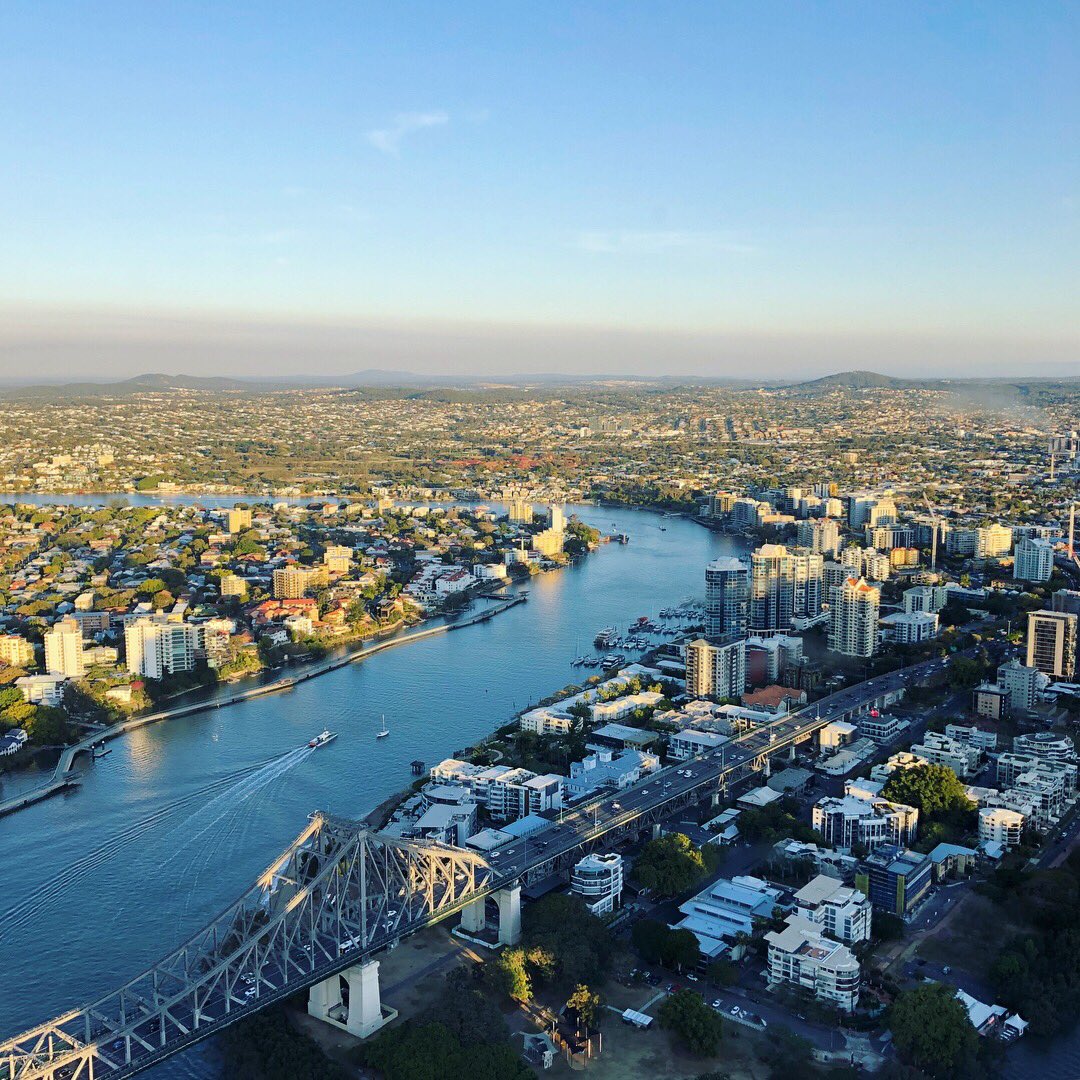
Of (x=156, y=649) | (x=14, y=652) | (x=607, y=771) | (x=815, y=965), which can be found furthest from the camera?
(x=14, y=652)

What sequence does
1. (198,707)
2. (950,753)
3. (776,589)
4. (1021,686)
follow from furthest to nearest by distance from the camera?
(776,589)
(198,707)
(1021,686)
(950,753)

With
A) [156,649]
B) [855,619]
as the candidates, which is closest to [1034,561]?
[855,619]

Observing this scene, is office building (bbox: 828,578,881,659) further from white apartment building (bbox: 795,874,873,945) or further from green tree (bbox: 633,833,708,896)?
white apartment building (bbox: 795,874,873,945)

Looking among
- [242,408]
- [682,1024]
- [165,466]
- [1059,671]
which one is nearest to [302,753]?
[682,1024]

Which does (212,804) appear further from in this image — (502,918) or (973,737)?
(973,737)

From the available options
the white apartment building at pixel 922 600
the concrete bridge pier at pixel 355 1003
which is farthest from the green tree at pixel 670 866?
the white apartment building at pixel 922 600

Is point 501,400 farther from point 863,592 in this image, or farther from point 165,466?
point 863,592

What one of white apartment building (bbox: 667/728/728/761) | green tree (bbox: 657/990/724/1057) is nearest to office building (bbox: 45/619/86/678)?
white apartment building (bbox: 667/728/728/761)
